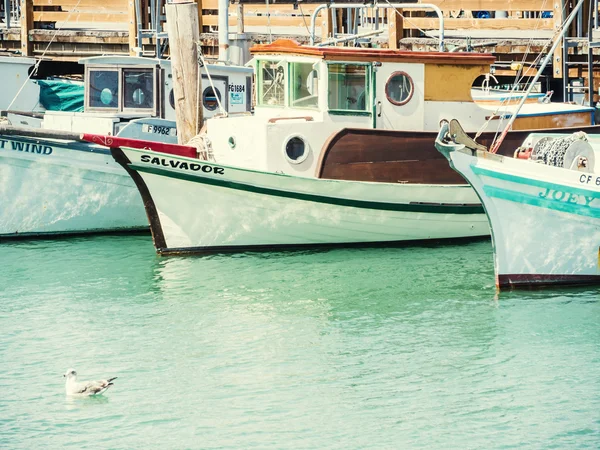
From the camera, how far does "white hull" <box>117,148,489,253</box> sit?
1608 centimetres

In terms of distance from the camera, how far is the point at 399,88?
16.9 metres

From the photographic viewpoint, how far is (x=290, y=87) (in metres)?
17.1

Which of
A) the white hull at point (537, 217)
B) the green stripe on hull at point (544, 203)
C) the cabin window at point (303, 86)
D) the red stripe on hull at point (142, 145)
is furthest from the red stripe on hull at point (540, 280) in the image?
the red stripe on hull at point (142, 145)

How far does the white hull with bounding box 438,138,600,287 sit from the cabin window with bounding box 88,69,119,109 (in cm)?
794

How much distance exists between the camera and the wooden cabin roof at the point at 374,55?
54.1 feet

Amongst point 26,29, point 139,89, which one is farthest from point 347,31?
point 26,29

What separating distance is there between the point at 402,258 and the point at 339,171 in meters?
1.54

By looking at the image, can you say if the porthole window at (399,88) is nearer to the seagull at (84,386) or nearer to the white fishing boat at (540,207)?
the white fishing boat at (540,207)

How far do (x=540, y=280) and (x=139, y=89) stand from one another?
854 cm

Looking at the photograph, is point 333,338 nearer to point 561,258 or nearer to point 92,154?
point 561,258

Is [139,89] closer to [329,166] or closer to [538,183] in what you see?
[329,166]

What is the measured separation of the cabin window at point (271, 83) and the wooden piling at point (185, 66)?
44.6 inches

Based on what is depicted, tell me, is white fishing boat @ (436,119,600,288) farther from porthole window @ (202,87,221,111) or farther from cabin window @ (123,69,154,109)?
cabin window @ (123,69,154,109)

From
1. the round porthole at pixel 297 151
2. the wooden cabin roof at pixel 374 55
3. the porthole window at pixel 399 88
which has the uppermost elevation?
the wooden cabin roof at pixel 374 55
